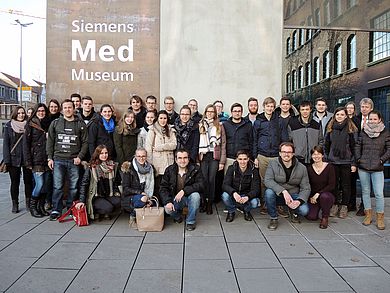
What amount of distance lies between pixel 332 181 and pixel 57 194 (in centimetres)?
439

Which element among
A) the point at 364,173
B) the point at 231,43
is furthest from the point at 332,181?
the point at 231,43

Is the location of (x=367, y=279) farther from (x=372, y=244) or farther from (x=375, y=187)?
(x=375, y=187)

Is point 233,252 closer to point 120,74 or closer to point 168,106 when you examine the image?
point 168,106

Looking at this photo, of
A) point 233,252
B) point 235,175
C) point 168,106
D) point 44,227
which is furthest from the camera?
point 168,106

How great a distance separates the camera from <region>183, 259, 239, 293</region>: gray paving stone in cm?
343

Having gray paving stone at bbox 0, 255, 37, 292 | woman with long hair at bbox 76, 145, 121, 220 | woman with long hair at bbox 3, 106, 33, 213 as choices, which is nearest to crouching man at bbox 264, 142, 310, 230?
woman with long hair at bbox 76, 145, 121, 220

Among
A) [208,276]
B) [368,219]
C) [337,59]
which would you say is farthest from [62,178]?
[337,59]

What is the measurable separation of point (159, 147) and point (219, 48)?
2900 mm

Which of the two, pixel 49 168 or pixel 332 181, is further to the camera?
pixel 49 168

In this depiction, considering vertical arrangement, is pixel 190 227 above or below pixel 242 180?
below

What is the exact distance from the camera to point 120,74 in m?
7.40

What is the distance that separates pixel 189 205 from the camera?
5.35 metres

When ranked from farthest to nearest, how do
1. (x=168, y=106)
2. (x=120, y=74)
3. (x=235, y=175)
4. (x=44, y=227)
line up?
1. (x=120, y=74)
2. (x=168, y=106)
3. (x=235, y=175)
4. (x=44, y=227)

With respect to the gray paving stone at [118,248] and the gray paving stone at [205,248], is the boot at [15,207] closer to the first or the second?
the gray paving stone at [118,248]
